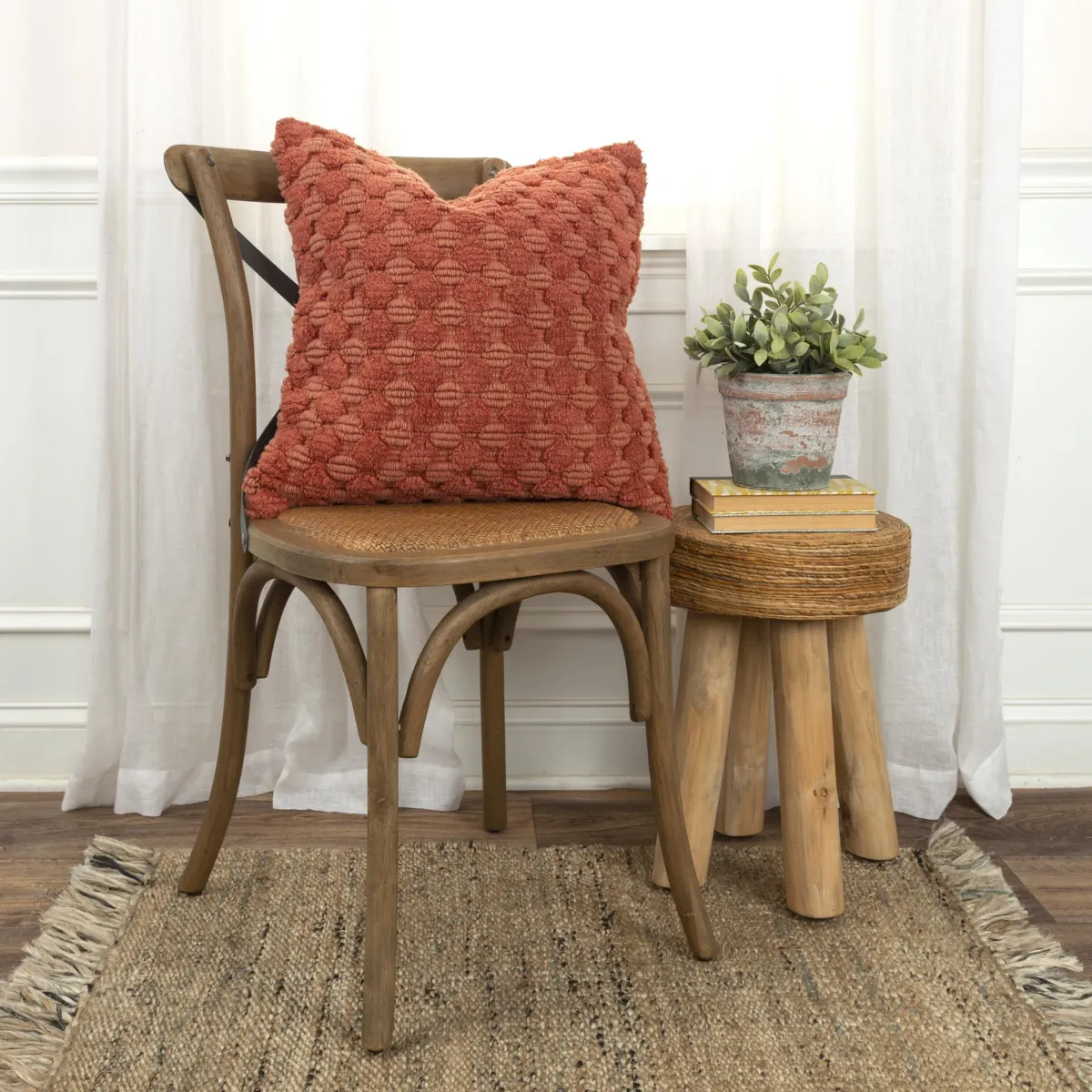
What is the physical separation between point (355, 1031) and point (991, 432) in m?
1.16

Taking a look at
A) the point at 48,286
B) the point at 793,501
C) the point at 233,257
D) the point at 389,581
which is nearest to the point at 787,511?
the point at 793,501

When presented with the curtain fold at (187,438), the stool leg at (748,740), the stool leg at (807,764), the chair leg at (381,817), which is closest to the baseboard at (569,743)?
the curtain fold at (187,438)

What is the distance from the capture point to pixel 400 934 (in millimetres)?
1357

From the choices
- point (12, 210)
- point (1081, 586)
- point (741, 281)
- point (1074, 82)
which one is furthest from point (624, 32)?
point (1081, 586)

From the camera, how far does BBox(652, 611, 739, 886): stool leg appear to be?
142 cm

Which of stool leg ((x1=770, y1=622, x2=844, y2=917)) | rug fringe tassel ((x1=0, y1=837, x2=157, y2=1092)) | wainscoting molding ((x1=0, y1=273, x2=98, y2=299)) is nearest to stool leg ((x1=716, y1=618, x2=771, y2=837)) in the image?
stool leg ((x1=770, y1=622, x2=844, y2=917))

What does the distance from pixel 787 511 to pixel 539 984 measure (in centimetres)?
61

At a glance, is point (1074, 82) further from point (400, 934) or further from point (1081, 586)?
point (400, 934)

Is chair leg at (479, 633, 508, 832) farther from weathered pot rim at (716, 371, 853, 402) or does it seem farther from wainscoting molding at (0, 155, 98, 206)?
wainscoting molding at (0, 155, 98, 206)

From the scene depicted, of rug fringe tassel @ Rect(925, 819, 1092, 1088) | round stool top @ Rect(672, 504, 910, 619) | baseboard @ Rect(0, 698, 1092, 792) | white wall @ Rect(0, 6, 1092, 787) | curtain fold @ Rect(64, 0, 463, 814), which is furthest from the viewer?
baseboard @ Rect(0, 698, 1092, 792)

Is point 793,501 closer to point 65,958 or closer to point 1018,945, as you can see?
point 1018,945

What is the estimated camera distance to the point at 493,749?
164 cm

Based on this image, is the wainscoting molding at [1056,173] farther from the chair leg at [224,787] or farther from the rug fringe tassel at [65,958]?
the rug fringe tassel at [65,958]

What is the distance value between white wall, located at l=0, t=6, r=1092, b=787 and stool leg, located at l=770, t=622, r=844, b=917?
0.46 m
